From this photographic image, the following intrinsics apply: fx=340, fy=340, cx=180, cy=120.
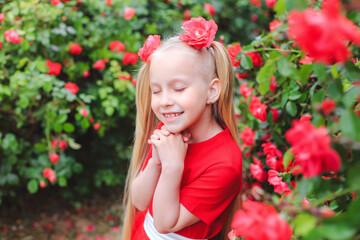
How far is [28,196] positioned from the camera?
3.05m

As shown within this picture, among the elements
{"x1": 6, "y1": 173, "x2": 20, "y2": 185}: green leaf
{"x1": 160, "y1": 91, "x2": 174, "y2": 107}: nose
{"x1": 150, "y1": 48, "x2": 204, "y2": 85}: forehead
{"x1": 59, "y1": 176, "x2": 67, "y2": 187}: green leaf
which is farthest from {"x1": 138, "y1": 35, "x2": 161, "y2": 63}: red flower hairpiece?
{"x1": 6, "y1": 173, "x2": 20, "y2": 185}: green leaf

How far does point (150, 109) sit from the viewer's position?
1503 mm

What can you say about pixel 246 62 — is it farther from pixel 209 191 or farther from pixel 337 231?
pixel 337 231

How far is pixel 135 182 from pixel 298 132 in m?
0.96

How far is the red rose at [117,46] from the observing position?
8.34 feet

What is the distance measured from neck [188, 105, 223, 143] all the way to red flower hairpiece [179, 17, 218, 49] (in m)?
0.26

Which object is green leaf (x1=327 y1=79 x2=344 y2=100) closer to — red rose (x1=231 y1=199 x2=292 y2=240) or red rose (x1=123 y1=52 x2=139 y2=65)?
red rose (x1=231 y1=199 x2=292 y2=240)

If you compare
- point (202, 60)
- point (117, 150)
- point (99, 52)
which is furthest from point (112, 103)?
point (202, 60)

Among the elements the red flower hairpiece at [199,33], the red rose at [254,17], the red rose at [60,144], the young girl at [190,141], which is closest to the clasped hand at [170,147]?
the young girl at [190,141]

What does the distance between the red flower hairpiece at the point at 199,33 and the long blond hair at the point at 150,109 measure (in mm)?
27

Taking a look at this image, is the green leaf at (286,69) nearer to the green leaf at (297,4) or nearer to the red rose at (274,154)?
the green leaf at (297,4)

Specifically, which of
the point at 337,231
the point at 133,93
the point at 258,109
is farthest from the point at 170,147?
the point at 133,93

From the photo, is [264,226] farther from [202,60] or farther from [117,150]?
[117,150]

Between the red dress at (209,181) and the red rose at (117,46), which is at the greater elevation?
the red dress at (209,181)
